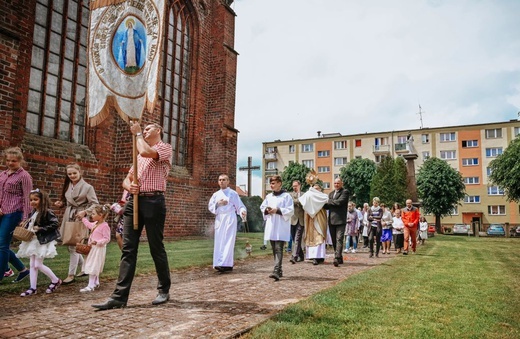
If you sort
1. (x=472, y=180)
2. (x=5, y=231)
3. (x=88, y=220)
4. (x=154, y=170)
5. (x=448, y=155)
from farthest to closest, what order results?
(x=448, y=155) → (x=472, y=180) → (x=88, y=220) → (x=5, y=231) → (x=154, y=170)

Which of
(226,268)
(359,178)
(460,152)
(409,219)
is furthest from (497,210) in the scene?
(226,268)

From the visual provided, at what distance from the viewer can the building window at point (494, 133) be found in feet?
191

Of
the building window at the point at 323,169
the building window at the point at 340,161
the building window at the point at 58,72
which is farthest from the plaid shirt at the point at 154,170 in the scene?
the building window at the point at 323,169

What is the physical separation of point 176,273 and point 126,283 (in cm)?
340

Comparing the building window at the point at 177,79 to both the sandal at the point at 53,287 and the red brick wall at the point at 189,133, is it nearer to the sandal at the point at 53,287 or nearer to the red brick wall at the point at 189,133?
the red brick wall at the point at 189,133

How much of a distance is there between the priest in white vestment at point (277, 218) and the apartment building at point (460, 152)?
4606 cm

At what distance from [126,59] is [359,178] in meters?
52.5

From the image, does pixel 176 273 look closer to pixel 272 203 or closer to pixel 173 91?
pixel 272 203

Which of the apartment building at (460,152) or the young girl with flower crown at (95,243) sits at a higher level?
the apartment building at (460,152)

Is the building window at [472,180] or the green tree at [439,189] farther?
the building window at [472,180]

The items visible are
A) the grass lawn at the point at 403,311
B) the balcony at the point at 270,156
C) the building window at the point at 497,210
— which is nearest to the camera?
the grass lawn at the point at 403,311

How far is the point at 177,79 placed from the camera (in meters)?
19.0

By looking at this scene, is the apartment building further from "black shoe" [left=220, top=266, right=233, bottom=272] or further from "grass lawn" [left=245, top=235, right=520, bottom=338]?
"grass lawn" [left=245, top=235, right=520, bottom=338]

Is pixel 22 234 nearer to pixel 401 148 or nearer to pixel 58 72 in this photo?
pixel 58 72
